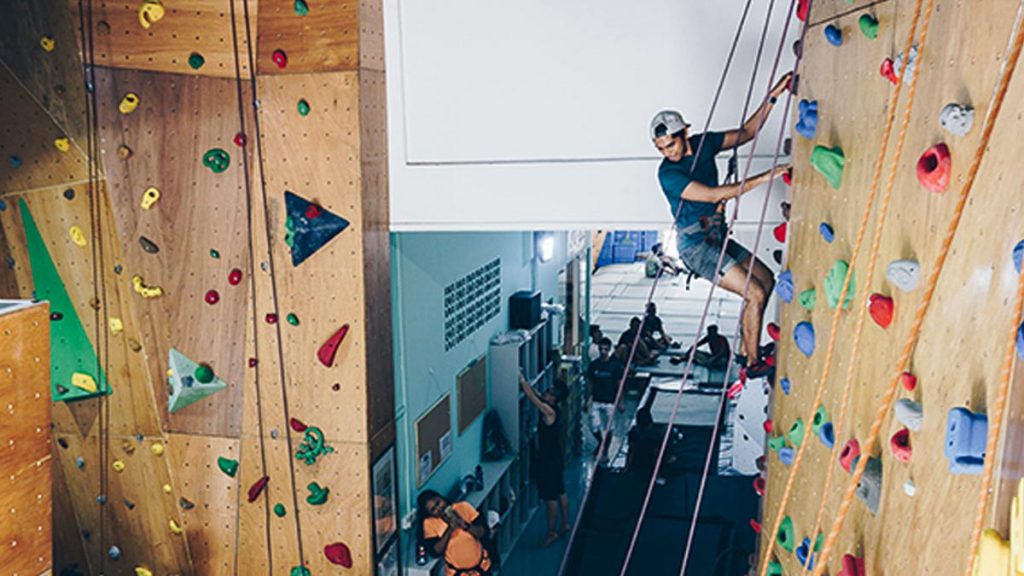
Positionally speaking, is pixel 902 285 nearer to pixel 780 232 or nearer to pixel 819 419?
pixel 819 419

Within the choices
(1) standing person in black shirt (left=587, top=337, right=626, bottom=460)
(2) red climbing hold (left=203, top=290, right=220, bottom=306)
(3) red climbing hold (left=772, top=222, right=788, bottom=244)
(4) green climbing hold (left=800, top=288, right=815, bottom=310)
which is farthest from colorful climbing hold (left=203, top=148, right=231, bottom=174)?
(1) standing person in black shirt (left=587, top=337, right=626, bottom=460)

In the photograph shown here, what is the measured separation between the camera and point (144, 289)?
13.1 ft

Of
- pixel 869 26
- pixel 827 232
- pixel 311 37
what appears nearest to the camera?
pixel 869 26

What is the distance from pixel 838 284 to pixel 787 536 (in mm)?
944

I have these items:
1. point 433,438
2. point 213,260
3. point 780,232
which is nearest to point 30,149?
point 213,260

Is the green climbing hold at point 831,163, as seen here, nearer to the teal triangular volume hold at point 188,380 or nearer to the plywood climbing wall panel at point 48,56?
the teal triangular volume hold at point 188,380

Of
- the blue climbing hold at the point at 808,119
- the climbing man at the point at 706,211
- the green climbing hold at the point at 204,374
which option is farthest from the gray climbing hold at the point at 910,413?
the green climbing hold at the point at 204,374

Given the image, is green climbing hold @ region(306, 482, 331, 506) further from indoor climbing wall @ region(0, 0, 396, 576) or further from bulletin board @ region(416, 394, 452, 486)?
bulletin board @ region(416, 394, 452, 486)

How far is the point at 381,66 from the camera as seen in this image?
3906 millimetres

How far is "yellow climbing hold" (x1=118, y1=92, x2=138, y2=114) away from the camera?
383cm

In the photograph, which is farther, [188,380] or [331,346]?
[188,380]

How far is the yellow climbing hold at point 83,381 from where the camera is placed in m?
4.14

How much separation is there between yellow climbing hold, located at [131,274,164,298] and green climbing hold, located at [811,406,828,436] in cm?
296

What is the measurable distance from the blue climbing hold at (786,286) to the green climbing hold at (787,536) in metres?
0.73
